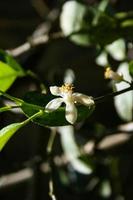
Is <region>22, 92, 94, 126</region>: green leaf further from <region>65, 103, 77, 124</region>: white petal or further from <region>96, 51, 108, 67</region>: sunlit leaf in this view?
<region>96, 51, 108, 67</region>: sunlit leaf

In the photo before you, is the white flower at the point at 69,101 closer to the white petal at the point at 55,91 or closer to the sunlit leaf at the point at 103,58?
the white petal at the point at 55,91

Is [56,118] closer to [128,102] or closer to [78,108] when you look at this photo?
[78,108]

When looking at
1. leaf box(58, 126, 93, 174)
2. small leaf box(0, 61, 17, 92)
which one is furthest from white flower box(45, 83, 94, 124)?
leaf box(58, 126, 93, 174)

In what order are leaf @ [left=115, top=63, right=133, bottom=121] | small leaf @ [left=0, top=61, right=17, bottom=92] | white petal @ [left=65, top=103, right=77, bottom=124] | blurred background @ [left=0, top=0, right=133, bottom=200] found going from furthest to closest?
blurred background @ [left=0, top=0, right=133, bottom=200], leaf @ [left=115, top=63, right=133, bottom=121], small leaf @ [left=0, top=61, right=17, bottom=92], white petal @ [left=65, top=103, right=77, bottom=124]

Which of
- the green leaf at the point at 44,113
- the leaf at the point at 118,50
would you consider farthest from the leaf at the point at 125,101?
the green leaf at the point at 44,113

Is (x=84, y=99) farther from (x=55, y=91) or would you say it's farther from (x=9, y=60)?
(x=9, y=60)

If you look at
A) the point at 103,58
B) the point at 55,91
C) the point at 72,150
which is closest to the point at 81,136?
the point at 72,150
